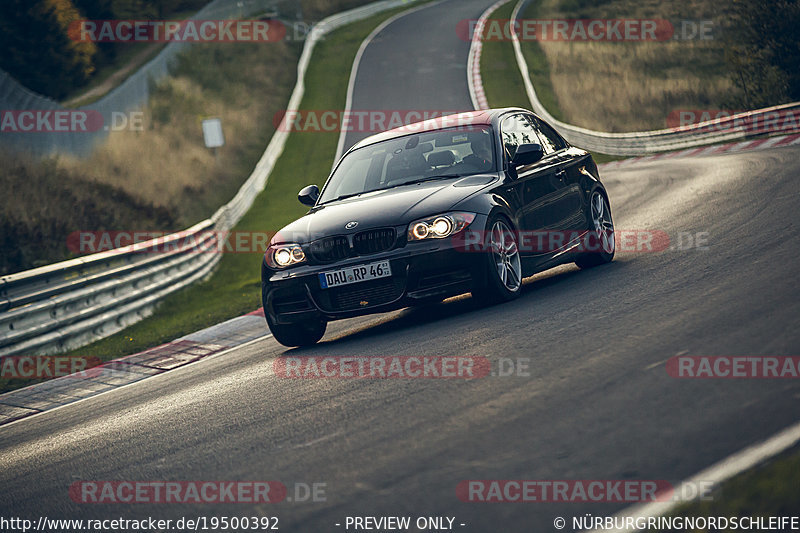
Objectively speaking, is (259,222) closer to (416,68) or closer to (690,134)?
(690,134)

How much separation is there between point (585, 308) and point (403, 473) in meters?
3.56

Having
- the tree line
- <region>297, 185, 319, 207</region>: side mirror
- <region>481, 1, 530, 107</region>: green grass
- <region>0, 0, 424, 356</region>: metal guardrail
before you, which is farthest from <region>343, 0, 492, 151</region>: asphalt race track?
<region>297, 185, 319, 207</region>: side mirror

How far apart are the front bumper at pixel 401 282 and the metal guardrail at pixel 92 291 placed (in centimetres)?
424

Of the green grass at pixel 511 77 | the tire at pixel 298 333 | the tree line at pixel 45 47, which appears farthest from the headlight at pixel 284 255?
the tree line at pixel 45 47

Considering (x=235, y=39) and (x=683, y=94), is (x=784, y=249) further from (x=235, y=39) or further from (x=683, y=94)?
(x=235, y=39)

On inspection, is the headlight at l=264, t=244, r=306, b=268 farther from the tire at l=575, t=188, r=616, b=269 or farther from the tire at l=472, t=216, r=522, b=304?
the tire at l=575, t=188, r=616, b=269

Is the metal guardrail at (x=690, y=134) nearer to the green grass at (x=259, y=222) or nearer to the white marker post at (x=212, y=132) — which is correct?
the green grass at (x=259, y=222)

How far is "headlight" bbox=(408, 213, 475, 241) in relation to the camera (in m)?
7.86

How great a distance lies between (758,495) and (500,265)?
480cm

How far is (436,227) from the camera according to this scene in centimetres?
788

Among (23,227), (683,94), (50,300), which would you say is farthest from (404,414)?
(683,94)

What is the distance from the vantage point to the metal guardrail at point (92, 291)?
35.4 ft

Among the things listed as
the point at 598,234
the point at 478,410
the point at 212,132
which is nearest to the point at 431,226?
the point at 598,234

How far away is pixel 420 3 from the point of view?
211 feet
